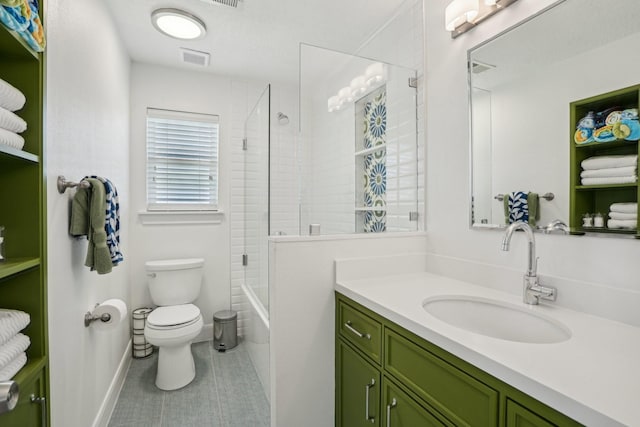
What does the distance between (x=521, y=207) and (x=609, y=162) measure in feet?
1.06

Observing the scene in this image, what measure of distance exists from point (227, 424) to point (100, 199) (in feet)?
4.70

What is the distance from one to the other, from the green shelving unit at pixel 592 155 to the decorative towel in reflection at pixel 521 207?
0.13 meters

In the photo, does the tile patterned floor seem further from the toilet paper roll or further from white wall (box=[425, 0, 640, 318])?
white wall (box=[425, 0, 640, 318])

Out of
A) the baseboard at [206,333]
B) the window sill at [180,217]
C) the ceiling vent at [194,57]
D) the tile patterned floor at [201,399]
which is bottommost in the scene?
the tile patterned floor at [201,399]

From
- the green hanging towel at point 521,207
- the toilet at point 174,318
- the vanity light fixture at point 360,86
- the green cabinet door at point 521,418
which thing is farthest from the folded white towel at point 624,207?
the toilet at point 174,318

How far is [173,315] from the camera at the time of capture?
2.23m

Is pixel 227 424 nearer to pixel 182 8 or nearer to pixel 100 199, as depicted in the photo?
pixel 100 199

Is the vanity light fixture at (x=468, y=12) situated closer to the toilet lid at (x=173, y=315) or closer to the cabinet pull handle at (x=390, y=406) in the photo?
the cabinet pull handle at (x=390, y=406)

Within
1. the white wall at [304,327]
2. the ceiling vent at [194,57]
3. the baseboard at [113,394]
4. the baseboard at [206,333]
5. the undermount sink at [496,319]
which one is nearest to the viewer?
the undermount sink at [496,319]

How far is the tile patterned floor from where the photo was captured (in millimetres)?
1804

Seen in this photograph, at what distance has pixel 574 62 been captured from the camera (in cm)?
109

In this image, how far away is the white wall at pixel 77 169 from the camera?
1126mm

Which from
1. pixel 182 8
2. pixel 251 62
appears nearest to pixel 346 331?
pixel 182 8

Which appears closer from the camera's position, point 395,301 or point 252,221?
point 395,301
